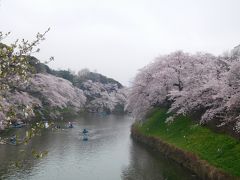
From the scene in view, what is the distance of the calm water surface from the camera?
2900 cm

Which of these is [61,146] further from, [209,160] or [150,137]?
[209,160]

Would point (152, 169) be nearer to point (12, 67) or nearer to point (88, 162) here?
point (88, 162)

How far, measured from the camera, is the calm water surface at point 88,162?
29.0m

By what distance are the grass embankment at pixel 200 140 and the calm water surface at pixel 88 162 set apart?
2322 millimetres

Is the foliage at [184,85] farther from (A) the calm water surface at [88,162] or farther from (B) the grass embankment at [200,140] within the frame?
(A) the calm water surface at [88,162]

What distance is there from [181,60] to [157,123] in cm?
967

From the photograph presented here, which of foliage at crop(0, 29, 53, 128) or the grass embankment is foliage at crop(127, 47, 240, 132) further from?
foliage at crop(0, 29, 53, 128)

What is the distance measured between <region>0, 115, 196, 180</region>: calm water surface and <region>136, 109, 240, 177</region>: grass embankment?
2322mm

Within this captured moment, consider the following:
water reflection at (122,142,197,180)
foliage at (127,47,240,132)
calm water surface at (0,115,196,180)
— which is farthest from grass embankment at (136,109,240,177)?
calm water surface at (0,115,196,180)

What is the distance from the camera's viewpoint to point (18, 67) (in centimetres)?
979

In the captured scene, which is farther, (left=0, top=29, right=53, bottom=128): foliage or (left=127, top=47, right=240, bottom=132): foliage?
(left=127, top=47, right=240, bottom=132): foliage

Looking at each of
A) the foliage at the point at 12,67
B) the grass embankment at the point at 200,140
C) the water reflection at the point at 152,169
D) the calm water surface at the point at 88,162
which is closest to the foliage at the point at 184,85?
the grass embankment at the point at 200,140

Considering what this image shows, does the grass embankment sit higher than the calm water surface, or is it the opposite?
the grass embankment

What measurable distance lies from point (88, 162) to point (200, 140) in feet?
36.3
